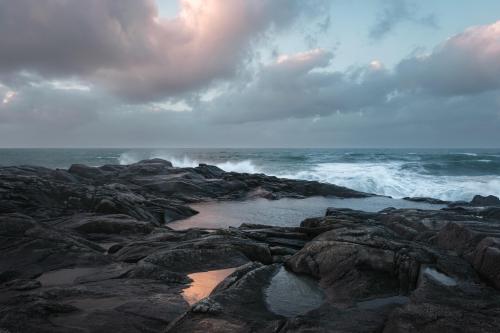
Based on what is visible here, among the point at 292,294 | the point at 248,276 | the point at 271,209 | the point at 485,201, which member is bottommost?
the point at 271,209

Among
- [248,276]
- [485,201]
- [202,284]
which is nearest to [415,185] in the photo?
[485,201]

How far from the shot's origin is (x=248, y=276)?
281 inches

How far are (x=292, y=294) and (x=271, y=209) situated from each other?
52.2 ft

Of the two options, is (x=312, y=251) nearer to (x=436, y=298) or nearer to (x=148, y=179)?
(x=436, y=298)

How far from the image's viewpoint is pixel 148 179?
29797 millimetres

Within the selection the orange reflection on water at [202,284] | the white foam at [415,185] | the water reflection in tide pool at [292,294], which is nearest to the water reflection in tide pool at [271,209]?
the white foam at [415,185]

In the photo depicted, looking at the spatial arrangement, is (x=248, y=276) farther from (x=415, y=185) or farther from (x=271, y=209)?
(x=415, y=185)

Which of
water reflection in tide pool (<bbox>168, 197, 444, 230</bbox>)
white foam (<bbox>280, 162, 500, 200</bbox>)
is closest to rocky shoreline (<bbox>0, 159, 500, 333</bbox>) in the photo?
water reflection in tide pool (<bbox>168, 197, 444, 230</bbox>)

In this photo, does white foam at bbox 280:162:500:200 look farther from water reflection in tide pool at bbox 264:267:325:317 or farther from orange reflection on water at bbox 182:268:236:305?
orange reflection on water at bbox 182:268:236:305

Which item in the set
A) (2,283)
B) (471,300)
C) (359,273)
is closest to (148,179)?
(2,283)

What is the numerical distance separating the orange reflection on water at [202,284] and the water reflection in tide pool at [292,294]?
1231 millimetres

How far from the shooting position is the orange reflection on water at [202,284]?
700 centimetres

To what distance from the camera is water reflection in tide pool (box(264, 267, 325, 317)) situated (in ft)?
20.8

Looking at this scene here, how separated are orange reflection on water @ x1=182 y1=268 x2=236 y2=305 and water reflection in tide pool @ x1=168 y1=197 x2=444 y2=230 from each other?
26.4 ft
